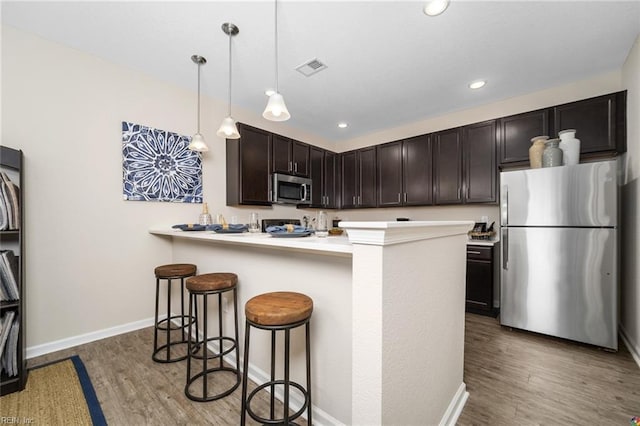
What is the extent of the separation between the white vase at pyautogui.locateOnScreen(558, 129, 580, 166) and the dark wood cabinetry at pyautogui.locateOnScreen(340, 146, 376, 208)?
A: 90.4 inches

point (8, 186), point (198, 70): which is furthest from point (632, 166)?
point (8, 186)

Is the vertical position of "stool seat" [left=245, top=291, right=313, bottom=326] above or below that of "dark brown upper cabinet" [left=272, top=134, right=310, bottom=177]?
below

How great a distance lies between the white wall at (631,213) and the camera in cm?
205

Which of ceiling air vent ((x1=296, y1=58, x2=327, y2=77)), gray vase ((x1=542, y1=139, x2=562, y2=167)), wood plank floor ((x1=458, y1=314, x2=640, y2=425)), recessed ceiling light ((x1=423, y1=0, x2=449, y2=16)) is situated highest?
ceiling air vent ((x1=296, y1=58, x2=327, y2=77))

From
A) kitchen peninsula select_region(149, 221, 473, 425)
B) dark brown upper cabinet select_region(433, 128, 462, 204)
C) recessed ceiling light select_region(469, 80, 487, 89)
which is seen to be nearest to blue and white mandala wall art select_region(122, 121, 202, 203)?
kitchen peninsula select_region(149, 221, 473, 425)

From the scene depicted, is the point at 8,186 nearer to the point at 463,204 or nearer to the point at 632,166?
the point at 463,204

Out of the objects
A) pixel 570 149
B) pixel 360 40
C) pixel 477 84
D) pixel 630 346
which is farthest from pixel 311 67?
pixel 630 346

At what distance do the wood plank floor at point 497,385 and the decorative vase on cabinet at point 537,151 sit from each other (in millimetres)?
1753

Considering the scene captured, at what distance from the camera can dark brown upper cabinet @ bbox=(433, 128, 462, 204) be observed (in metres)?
3.34

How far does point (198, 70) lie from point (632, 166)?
423cm

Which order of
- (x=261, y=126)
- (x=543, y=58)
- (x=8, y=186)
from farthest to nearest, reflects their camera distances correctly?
(x=261, y=126), (x=543, y=58), (x=8, y=186)

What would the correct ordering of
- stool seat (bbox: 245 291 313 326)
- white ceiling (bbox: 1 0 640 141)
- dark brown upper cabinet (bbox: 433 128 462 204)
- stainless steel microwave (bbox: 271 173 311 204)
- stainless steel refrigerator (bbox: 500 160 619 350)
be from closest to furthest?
1. stool seat (bbox: 245 291 313 326)
2. white ceiling (bbox: 1 0 640 141)
3. stainless steel refrigerator (bbox: 500 160 619 350)
4. dark brown upper cabinet (bbox: 433 128 462 204)
5. stainless steel microwave (bbox: 271 173 311 204)

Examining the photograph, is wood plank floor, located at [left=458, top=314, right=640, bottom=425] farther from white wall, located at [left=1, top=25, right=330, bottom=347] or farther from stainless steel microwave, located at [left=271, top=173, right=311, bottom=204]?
white wall, located at [left=1, top=25, right=330, bottom=347]

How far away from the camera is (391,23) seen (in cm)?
191
